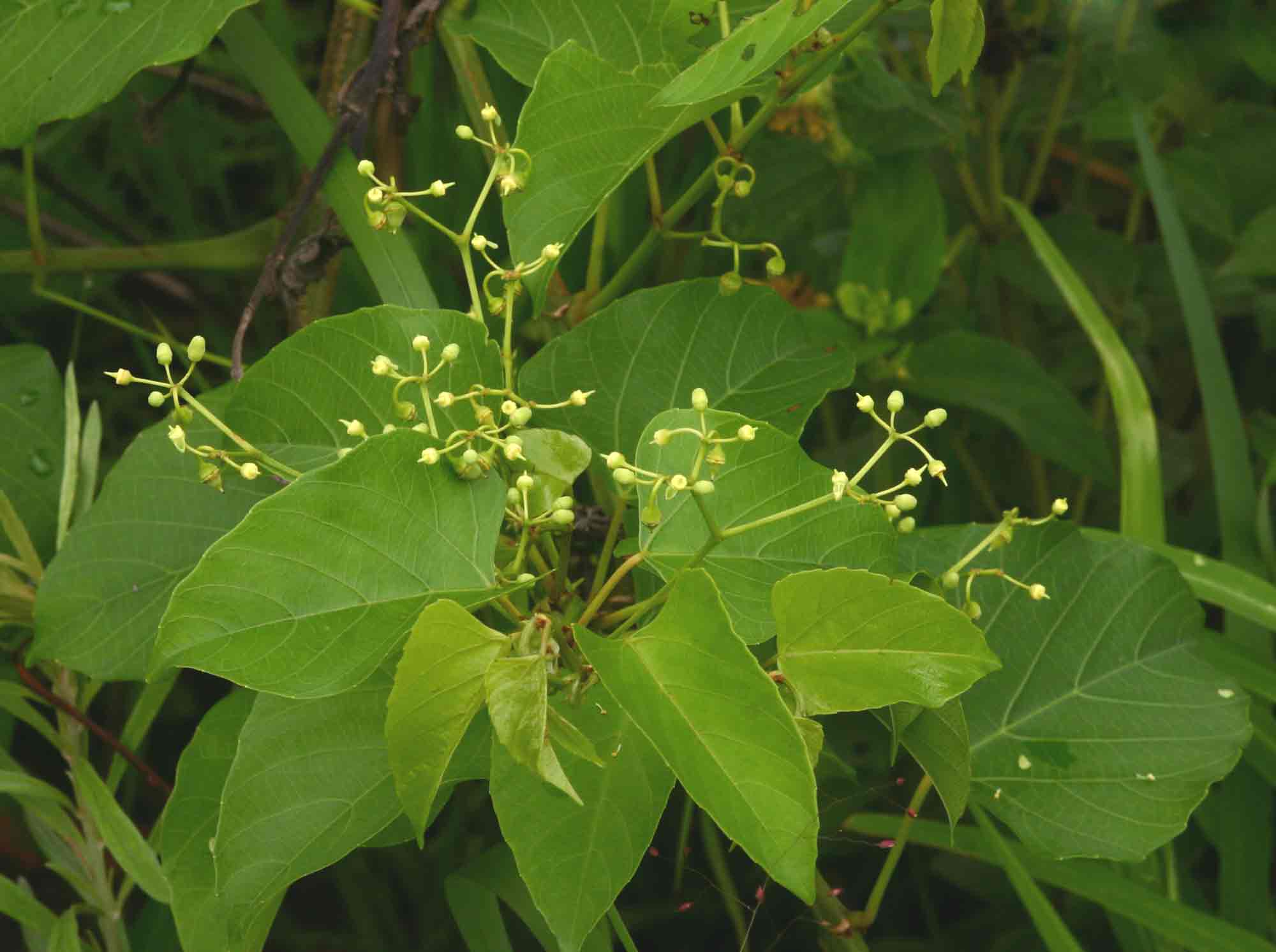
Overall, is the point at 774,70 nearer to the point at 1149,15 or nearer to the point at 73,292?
the point at 1149,15

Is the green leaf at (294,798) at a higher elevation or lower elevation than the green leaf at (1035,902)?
higher

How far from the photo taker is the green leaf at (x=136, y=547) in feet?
2.52

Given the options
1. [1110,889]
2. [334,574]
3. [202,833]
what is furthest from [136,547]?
[1110,889]

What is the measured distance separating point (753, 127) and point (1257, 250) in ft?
2.13

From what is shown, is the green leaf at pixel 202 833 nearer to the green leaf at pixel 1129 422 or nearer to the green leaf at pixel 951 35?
the green leaf at pixel 951 35

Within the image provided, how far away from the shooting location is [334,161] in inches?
33.7

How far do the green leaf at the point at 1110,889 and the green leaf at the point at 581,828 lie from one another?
0.23 m

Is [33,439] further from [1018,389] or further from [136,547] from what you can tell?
[1018,389]

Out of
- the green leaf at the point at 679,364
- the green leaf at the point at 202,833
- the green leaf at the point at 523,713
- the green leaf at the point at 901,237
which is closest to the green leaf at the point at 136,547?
the green leaf at the point at 202,833

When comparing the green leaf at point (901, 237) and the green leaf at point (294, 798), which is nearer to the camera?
the green leaf at point (294, 798)

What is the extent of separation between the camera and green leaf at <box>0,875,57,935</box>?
81 centimetres

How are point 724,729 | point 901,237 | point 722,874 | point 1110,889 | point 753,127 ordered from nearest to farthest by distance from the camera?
1. point 724,729
2. point 753,127
3. point 1110,889
4. point 722,874
5. point 901,237

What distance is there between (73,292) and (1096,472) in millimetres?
1090

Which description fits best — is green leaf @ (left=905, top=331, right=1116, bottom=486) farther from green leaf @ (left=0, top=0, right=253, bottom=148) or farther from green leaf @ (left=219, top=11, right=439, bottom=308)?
green leaf @ (left=0, top=0, right=253, bottom=148)
